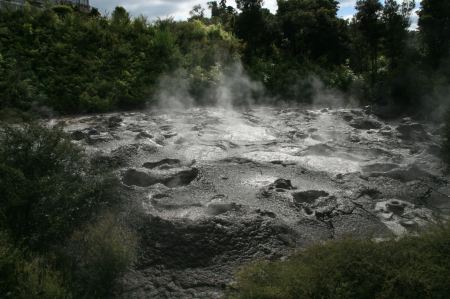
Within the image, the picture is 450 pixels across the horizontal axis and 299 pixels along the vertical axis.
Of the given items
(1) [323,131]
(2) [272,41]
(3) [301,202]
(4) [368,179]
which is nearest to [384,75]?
(2) [272,41]

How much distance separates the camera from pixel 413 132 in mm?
12305

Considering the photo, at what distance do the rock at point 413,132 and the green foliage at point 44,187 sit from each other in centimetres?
852

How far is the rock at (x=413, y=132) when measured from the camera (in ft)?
38.9

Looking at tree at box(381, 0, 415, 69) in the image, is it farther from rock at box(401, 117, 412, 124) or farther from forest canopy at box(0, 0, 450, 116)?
rock at box(401, 117, 412, 124)

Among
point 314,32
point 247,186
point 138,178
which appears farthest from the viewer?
point 314,32

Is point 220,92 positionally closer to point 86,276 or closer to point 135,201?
point 135,201

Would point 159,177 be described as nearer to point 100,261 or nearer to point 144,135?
point 144,135

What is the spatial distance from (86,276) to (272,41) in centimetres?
1877

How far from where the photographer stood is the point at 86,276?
495cm

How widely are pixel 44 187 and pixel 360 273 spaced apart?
3.91 meters

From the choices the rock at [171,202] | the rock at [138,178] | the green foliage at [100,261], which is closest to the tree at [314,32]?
the rock at [138,178]

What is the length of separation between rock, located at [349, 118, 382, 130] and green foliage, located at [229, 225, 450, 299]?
836 centimetres

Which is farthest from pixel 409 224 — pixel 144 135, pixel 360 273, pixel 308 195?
pixel 144 135

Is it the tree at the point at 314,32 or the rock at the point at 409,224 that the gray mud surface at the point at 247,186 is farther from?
the tree at the point at 314,32
